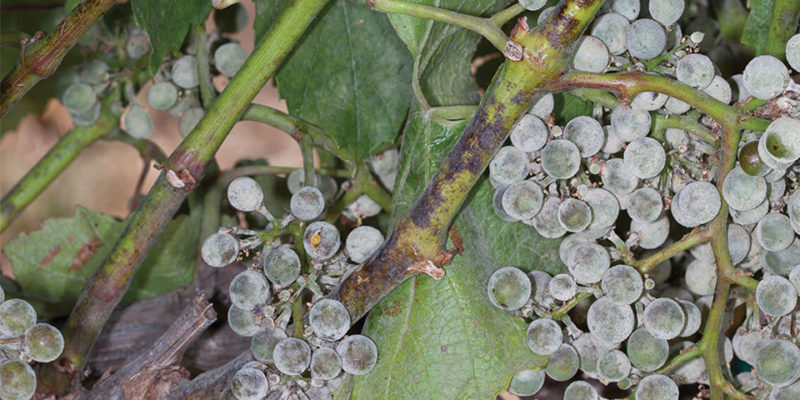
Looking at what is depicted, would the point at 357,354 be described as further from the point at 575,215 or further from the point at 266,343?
Result: the point at 575,215

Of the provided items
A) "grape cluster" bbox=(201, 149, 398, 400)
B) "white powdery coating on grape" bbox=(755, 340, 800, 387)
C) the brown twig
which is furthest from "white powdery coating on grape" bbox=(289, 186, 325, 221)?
"white powdery coating on grape" bbox=(755, 340, 800, 387)

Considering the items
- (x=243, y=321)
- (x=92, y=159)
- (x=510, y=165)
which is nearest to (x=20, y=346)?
(x=243, y=321)

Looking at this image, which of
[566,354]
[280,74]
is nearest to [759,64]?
[566,354]

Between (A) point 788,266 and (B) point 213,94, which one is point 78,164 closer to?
(B) point 213,94

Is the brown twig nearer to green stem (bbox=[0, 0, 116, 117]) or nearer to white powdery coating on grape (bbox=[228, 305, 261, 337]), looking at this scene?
white powdery coating on grape (bbox=[228, 305, 261, 337])

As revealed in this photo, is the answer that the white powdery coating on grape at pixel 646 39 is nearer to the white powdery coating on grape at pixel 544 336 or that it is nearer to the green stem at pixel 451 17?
the green stem at pixel 451 17

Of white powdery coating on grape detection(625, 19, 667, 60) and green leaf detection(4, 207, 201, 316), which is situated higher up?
white powdery coating on grape detection(625, 19, 667, 60)
